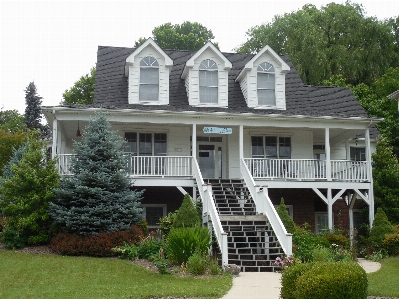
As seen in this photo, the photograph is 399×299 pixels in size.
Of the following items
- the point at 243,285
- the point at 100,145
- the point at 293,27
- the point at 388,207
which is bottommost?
the point at 243,285

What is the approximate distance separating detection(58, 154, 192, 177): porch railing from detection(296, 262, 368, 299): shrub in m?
12.0

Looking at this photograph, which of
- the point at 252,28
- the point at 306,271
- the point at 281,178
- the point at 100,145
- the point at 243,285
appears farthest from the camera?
the point at 252,28


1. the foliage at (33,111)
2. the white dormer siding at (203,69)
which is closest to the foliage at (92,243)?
the white dormer siding at (203,69)

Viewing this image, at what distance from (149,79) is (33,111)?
30658 mm

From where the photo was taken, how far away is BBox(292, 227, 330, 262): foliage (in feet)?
54.6

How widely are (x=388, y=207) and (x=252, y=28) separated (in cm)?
3137

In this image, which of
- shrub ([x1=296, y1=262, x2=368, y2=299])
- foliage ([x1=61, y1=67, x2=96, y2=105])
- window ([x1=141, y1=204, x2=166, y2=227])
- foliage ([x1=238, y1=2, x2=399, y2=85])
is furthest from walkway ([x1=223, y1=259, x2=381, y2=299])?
foliage ([x1=61, y1=67, x2=96, y2=105])

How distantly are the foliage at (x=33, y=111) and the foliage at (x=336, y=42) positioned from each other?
21.2 meters

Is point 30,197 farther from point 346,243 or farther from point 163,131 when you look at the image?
point 346,243

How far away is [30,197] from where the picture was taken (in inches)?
742

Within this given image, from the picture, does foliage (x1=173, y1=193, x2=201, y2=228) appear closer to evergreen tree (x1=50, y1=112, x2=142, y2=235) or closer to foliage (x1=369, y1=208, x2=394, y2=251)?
evergreen tree (x1=50, y1=112, x2=142, y2=235)

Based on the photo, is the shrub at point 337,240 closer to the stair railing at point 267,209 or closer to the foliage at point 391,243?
the foliage at point 391,243

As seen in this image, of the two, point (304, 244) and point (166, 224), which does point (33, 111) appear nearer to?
point (166, 224)

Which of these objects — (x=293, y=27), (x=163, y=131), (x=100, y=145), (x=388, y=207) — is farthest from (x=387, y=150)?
(x=293, y=27)
